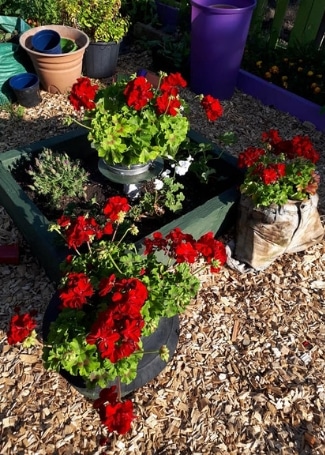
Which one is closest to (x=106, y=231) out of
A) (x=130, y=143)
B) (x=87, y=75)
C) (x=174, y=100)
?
(x=130, y=143)

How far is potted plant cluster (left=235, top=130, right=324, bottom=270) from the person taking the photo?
2.50 m

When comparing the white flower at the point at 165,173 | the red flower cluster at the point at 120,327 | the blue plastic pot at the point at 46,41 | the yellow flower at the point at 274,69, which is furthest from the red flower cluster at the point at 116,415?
the yellow flower at the point at 274,69

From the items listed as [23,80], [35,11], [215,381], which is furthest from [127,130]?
[35,11]

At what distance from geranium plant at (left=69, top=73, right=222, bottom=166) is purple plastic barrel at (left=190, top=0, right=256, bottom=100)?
64.7 inches

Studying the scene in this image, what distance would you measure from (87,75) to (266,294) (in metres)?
3.35

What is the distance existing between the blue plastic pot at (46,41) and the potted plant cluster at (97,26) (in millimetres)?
324

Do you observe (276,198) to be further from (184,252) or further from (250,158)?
(184,252)

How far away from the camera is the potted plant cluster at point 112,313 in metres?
1.52

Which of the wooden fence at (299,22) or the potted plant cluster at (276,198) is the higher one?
the wooden fence at (299,22)

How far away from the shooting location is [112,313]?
1.51 metres

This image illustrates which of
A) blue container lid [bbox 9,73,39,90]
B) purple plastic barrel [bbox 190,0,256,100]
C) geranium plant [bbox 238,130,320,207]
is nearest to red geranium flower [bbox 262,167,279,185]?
geranium plant [bbox 238,130,320,207]

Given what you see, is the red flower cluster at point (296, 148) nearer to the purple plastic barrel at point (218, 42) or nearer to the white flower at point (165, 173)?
the white flower at point (165, 173)

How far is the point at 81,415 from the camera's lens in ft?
7.09

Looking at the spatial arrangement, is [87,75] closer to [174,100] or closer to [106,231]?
[174,100]
